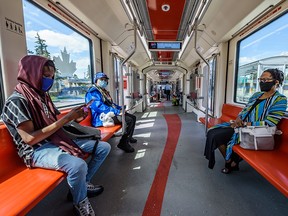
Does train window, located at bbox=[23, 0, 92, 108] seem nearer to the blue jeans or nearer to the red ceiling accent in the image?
the blue jeans

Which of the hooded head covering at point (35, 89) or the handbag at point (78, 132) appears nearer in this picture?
the hooded head covering at point (35, 89)

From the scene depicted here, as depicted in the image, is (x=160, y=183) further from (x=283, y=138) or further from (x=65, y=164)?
(x=283, y=138)

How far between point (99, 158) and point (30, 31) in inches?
73.2

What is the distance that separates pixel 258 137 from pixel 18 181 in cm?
249

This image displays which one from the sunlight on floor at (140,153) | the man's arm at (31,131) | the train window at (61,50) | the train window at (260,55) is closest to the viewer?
the man's arm at (31,131)

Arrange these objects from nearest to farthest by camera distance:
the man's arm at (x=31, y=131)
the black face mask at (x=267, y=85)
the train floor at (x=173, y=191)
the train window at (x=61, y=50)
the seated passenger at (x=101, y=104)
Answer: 1. the man's arm at (x=31, y=131)
2. the train floor at (x=173, y=191)
3. the black face mask at (x=267, y=85)
4. the train window at (x=61, y=50)
5. the seated passenger at (x=101, y=104)

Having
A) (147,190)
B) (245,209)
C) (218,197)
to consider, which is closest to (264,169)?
(245,209)

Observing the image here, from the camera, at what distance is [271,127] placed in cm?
194

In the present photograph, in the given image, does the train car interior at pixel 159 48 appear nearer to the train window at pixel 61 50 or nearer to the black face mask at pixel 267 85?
the train window at pixel 61 50

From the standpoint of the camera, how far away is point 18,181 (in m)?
1.35

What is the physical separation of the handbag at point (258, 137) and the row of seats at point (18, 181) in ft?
6.85

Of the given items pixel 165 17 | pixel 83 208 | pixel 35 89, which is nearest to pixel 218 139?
pixel 83 208

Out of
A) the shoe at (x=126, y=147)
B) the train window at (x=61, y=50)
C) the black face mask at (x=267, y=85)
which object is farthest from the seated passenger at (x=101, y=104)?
the black face mask at (x=267, y=85)

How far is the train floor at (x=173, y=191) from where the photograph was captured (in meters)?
1.75
